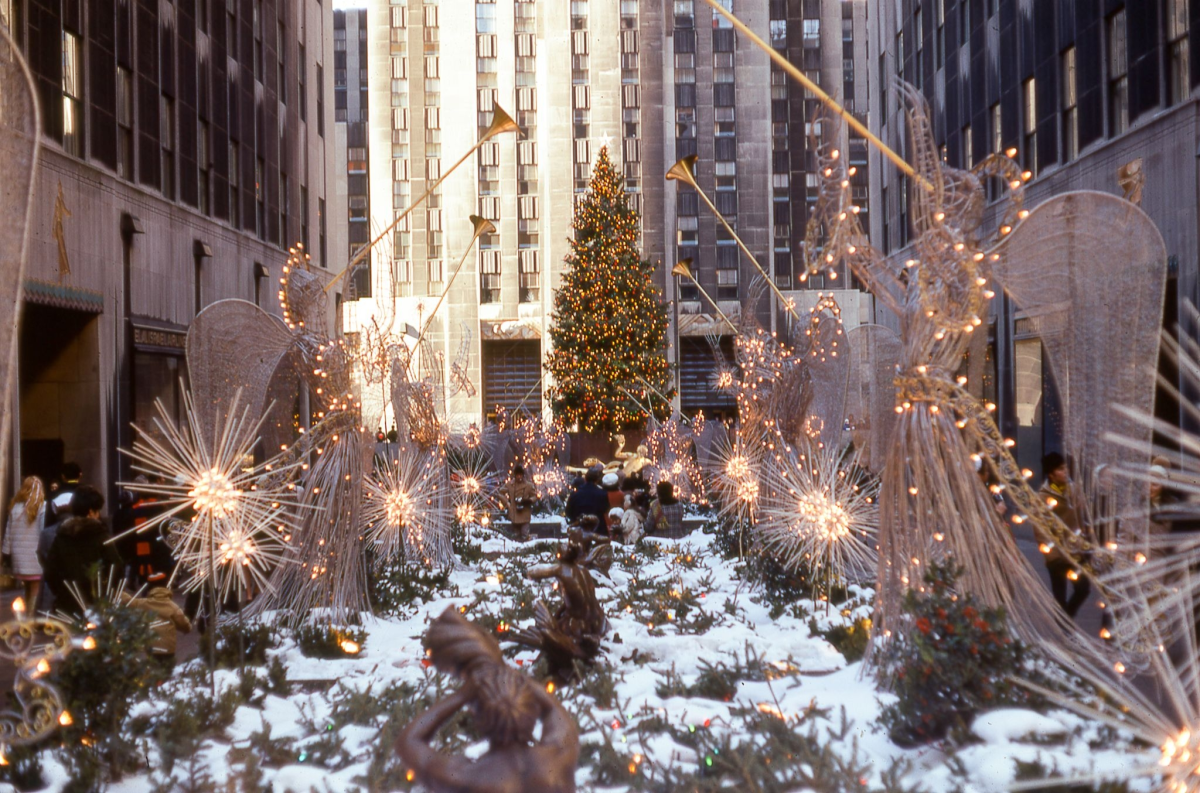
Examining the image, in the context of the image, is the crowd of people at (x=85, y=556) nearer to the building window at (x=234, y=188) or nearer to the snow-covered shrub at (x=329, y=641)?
the snow-covered shrub at (x=329, y=641)

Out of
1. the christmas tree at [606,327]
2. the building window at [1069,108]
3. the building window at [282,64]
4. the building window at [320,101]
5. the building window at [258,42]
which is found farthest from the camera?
the christmas tree at [606,327]

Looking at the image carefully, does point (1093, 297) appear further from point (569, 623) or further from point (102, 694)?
point (102, 694)

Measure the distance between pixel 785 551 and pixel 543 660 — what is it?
422 centimetres

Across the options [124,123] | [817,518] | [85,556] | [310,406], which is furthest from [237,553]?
[124,123]

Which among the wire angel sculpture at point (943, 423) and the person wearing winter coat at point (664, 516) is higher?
the wire angel sculpture at point (943, 423)

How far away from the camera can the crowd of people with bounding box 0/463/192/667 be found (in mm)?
7922

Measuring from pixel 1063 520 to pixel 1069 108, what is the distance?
12.8 meters

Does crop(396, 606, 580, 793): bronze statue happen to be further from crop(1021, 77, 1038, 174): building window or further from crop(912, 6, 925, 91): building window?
crop(912, 6, 925, 91): building window

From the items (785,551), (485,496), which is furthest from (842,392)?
(485,496)

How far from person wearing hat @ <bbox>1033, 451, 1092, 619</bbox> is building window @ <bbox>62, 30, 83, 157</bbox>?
13.6m

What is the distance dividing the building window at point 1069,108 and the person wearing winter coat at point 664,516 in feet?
30.4

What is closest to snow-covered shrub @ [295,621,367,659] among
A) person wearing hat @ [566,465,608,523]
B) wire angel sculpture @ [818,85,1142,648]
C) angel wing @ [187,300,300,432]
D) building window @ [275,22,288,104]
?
angel wing @ [187,300,300,432]


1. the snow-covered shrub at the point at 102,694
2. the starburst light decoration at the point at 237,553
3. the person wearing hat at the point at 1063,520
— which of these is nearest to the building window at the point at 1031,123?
the person wearing hat at the point at 1063,520

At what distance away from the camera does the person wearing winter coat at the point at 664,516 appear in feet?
58.3
